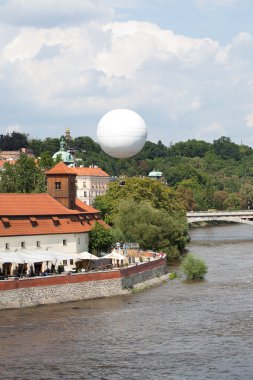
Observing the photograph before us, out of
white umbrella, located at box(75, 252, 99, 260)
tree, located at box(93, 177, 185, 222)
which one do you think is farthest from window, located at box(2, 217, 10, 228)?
tree, located at box(93, 177, 185, 222)

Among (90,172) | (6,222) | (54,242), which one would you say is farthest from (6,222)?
(90,172)

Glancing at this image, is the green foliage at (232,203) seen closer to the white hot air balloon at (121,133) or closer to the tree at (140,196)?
the tree at (140,196)

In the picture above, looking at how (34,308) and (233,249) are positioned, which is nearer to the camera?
(34,308)

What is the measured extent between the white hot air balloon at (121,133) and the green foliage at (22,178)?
3017cm

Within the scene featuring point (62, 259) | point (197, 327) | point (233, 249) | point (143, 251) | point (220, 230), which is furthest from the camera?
point (220, 230)

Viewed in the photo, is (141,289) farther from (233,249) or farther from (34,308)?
(233,249)

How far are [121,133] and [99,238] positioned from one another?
28.3ft

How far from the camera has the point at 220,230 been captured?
482ft

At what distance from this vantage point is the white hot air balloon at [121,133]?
222ft

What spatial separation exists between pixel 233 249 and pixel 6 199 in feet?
137

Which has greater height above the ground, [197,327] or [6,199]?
[6,199]

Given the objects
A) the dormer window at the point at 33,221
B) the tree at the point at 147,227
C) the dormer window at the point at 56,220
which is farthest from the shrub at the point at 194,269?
the dormer window at the point at 33,221

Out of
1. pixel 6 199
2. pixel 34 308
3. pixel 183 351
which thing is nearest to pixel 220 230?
pixel 6 199

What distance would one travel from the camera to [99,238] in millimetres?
71125
